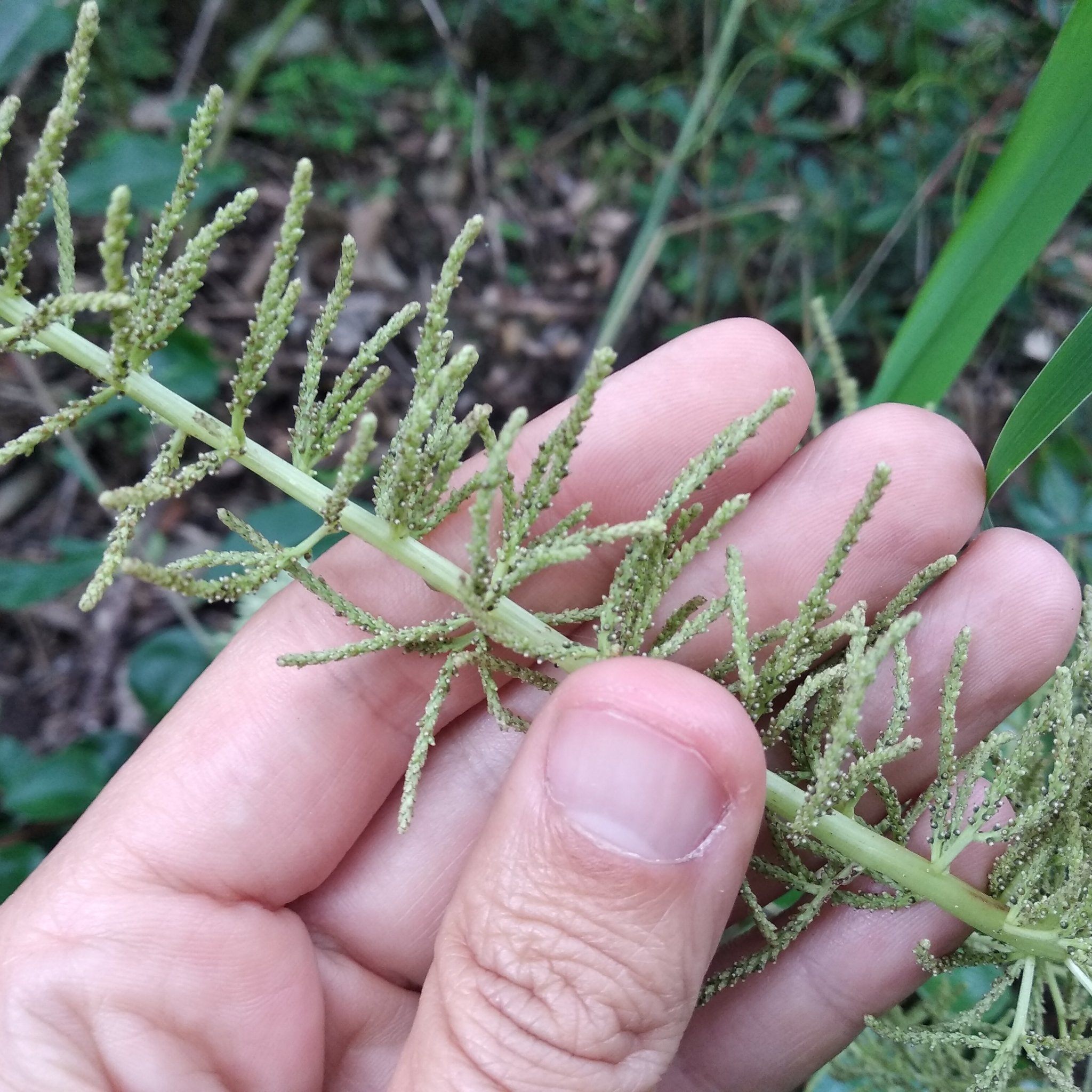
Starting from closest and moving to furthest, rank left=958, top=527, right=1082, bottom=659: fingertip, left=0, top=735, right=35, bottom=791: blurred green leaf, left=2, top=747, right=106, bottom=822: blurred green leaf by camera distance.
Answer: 1. left=958, top=527, right=1082, bottom=659: fingertip
2. left=2, top=747, right=106, bottom=822: blurred green leaf
3. left=0, top=735, right=35, bottom=791: blurred green leaf

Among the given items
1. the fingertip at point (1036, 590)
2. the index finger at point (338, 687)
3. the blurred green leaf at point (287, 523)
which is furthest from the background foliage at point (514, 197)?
the index finger at point (338, 687)

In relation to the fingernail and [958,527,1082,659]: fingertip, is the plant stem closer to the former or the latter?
the fingernail

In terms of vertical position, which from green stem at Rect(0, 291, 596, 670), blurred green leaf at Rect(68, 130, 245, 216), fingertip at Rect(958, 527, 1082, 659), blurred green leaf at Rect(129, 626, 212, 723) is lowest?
blurred green leaf at Rect(129, 626, 212, 723)

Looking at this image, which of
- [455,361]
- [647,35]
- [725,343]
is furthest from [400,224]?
[455,361]

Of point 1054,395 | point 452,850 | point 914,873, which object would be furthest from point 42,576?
point 1054,395

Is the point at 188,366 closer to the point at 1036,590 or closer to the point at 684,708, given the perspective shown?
the point at 684,708

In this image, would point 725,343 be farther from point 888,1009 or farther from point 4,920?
point 4,920

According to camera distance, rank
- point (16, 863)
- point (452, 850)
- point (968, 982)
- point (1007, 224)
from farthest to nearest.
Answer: point (16, 863) < point (452, 850) < point (968, 982) < point (1007, 224)

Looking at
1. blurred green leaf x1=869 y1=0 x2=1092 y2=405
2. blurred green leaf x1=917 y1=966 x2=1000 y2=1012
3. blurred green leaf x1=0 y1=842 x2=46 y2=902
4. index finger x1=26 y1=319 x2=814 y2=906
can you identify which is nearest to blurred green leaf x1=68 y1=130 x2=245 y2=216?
index finger x1=26 y1=319 x2=814 y2=906
